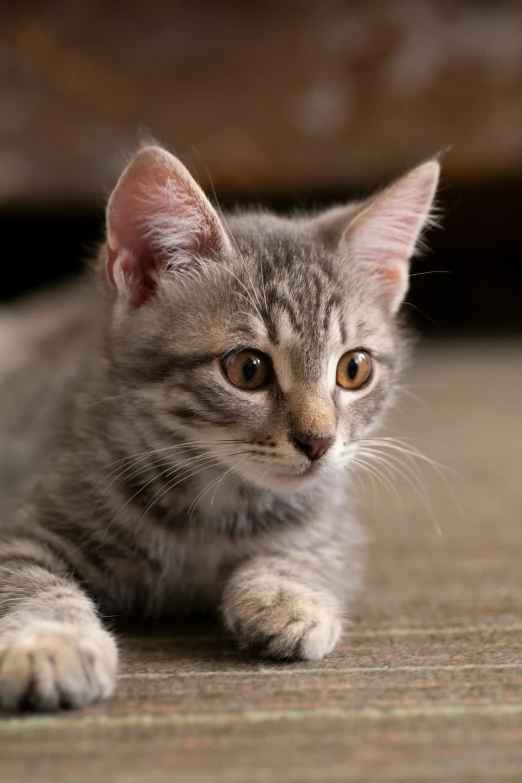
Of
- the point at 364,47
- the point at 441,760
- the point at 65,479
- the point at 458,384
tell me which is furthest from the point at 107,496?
the point at 364,47

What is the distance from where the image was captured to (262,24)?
3.01m

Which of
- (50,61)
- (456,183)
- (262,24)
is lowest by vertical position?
(456,183)

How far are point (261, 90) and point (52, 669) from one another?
8.46 ft

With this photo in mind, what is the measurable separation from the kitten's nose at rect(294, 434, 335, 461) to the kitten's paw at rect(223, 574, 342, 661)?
0.16 meters

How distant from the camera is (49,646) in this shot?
74 cm

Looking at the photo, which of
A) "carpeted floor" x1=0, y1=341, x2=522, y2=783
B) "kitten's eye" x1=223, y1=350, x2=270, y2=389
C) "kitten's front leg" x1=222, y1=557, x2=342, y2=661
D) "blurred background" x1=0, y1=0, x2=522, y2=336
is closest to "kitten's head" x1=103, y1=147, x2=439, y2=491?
"kitten's eye" x1=223, y1=350, x2=270, y2=389

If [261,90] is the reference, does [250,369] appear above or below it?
below

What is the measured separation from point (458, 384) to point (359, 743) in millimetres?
2276

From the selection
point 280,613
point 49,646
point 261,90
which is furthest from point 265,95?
point 49,646

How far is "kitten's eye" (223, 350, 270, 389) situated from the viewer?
38.8 inches

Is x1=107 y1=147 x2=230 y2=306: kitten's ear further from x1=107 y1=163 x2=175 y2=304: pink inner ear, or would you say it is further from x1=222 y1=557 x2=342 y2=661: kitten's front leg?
x1=222 y1=557 x2=342 y2=661: kitten's front leg

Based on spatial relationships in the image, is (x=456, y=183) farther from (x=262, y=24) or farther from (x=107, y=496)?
(x=107, y=496)

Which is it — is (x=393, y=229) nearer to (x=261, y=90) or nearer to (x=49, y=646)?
(x=49, y=646)

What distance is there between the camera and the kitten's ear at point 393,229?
1133mm
